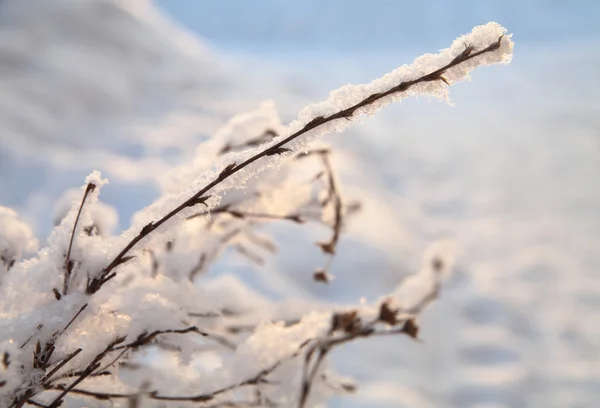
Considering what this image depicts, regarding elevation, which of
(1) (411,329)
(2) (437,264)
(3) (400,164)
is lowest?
(1) (411,329)

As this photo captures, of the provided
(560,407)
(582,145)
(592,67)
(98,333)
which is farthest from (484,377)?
(592,67)

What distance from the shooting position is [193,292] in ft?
1.28

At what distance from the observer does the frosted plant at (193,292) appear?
0.79 feet

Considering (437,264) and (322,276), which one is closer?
(322,276)

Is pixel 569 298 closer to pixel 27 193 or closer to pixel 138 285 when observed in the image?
pixel 138 285

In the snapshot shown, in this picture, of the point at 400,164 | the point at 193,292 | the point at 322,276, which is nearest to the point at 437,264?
the point at 322,276

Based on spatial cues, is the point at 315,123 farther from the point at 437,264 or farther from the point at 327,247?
the point at 437,264

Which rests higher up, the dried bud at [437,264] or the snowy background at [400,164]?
the snowy background at [400,164]

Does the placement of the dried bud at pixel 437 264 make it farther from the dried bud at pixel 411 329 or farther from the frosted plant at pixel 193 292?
the dried bud at pixel 411 329

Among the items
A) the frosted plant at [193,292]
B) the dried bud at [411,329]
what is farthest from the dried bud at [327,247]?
the dried bud at [411,329]

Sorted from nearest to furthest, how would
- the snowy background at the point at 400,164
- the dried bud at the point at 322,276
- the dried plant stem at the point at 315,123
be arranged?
the dried plant stem at the point at 315,123
the dried bud at the point at 322,276
the snowy background at the point at 400,164

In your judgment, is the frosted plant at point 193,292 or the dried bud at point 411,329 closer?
the frosted plant at point 193,292

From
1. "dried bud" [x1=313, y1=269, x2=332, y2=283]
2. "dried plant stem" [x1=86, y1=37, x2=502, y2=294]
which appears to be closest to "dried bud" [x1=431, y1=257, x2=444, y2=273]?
"dried bud" [x1=313, y1=269, x2=332, y2=283]

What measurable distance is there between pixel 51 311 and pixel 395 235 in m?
0.91
